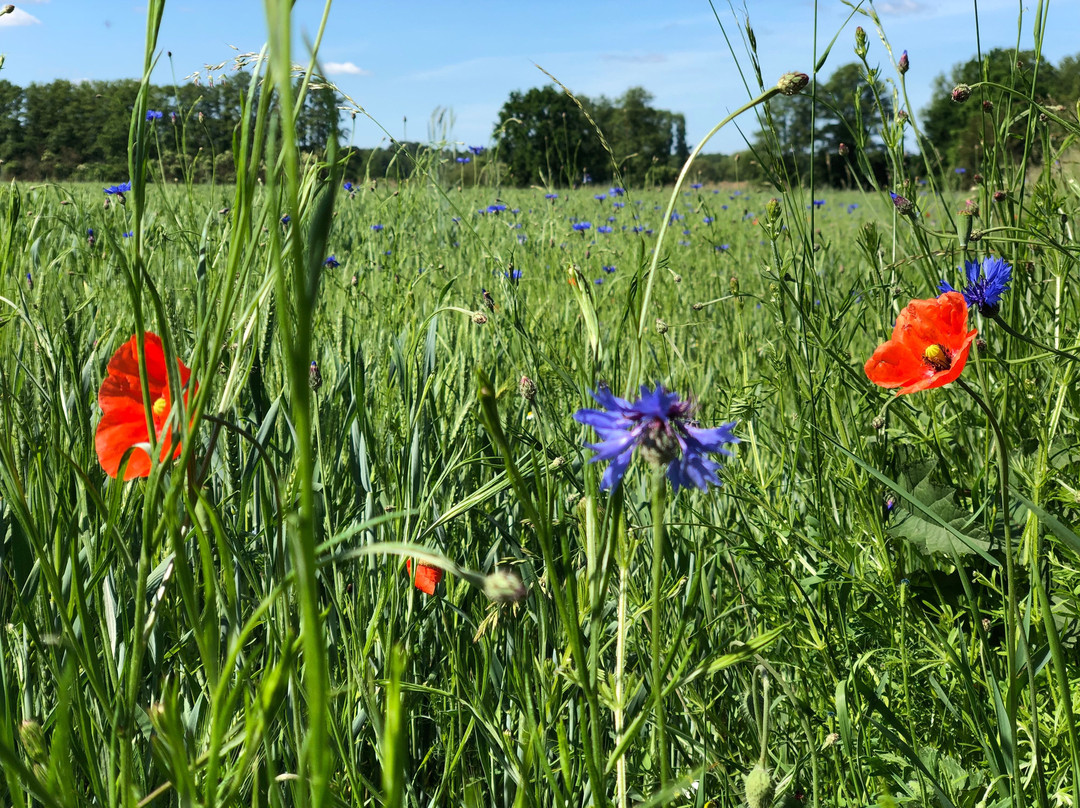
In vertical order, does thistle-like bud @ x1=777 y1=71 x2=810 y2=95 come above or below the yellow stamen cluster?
above

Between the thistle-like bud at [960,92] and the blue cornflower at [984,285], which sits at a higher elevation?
the thistle-like bud at [960,92]

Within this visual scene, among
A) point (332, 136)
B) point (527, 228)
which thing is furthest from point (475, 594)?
point (527, 228)

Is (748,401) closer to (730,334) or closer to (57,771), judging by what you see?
(57,771)

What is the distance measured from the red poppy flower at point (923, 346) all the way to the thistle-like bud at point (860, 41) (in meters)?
0.57

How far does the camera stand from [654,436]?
49 centimetres

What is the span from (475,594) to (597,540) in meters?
0.55

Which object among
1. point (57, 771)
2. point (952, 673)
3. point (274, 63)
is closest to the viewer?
point (274, 63)

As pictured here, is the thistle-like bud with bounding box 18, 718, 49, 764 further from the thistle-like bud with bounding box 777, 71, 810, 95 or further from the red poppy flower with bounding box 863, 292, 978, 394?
the red poppy flower with bounding box 863, 292, 978, 394

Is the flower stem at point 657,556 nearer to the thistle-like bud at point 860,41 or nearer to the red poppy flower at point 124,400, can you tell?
the red poppy flower at point 124,400

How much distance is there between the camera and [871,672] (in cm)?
100

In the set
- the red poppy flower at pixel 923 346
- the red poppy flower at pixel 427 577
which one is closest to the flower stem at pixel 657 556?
the red poppy flower at pixel 427 577

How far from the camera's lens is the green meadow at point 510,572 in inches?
19.7

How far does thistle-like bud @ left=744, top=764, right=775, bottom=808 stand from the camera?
621mm

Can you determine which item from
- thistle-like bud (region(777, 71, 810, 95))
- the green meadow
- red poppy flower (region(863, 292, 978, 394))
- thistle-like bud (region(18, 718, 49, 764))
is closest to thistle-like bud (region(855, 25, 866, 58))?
the green meadow
